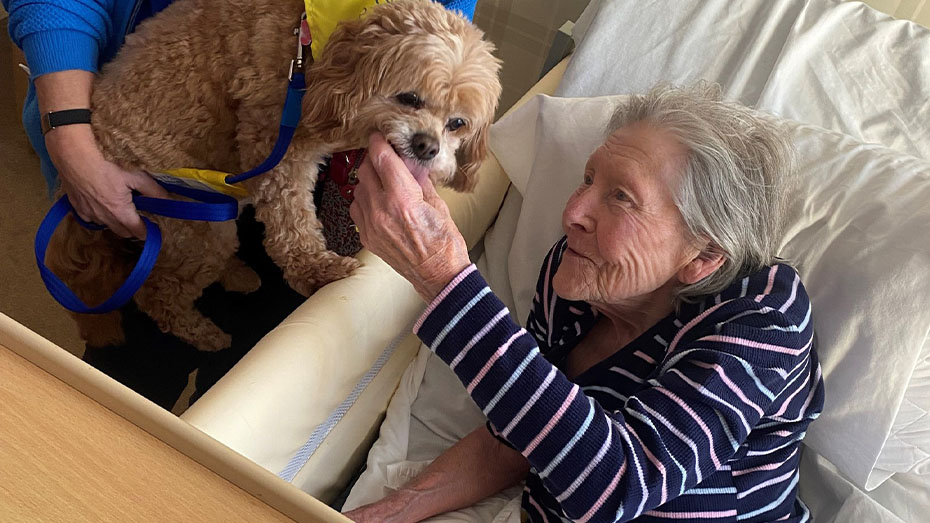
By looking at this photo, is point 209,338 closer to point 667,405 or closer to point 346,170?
point 346,170

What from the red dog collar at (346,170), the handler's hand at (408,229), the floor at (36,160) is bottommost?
the floor at (36,160)

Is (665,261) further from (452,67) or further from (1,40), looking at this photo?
(1,40)

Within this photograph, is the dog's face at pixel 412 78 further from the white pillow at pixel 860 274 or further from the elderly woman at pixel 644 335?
the white pillow at pixel 860 274

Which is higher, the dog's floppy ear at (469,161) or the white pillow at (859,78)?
the white pillow at (859,78)

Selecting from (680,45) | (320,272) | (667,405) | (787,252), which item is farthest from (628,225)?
(680,45)

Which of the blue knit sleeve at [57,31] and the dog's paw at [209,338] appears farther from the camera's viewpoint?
the dog's paw at [209,338]

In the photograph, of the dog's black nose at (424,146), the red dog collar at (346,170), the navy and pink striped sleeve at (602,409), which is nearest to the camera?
the navy and pink striped sleeve at (602,409)

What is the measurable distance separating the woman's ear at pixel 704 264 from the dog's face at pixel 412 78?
0.40m

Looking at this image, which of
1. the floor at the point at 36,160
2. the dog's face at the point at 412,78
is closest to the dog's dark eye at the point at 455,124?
the dog's face at the point at 412,78

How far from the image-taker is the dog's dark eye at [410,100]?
101 cm

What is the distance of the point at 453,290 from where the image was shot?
0.82m

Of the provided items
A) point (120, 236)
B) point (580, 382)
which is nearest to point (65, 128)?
point (120, 236)

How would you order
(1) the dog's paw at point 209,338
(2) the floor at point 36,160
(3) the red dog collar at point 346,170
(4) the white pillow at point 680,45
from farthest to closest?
1. (2) the floor at point 36,160
2. (4) the white pillow at point 680,45
3. (1) the dog's paw at point 209,338
4. (3) the red dog collar at point 346,170

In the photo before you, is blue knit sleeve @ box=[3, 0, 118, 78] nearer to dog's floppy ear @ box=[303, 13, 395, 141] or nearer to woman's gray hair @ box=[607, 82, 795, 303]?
dog's floppy ear @ box=[303, 13, 395, 141]
